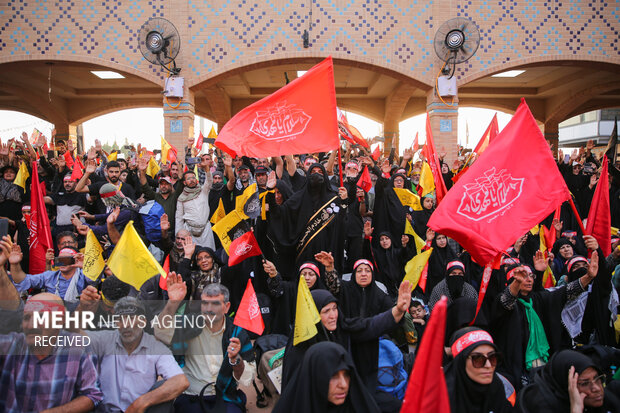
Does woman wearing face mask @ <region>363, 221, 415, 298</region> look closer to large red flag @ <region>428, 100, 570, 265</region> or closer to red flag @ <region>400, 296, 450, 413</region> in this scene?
large red flag @ <region>428, 100, 570, 265</region>

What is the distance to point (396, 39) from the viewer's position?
1130 centimetres

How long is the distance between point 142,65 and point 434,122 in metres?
7.29

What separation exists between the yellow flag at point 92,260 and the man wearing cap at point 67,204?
191 cm

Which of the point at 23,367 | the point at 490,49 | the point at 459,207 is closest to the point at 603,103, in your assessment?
the point at 490,49

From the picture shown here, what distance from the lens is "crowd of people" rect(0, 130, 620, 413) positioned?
2746 mm

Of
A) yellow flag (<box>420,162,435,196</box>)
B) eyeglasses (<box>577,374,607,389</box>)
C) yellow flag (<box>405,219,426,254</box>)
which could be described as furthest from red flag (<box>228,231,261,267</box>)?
yellow flag (<box>420,162,435,196</box>)

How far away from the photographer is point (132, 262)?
11.9ft

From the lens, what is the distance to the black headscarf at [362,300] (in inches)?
159

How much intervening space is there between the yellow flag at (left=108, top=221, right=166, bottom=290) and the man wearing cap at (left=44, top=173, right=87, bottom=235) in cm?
300

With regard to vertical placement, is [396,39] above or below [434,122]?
above

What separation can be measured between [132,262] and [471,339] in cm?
255

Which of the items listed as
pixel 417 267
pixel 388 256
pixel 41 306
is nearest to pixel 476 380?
pixel 417 267

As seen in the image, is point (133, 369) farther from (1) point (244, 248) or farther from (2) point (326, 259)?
(2) point (326, 259)

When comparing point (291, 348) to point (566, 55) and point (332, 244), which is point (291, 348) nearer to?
point (332, 244)
